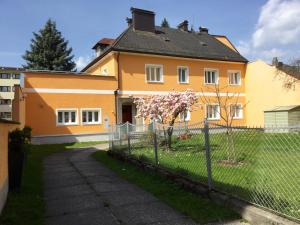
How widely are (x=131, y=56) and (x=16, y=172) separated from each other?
19345mm

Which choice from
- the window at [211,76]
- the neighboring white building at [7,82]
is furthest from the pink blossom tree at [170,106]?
the neighboring white building at [7,82]

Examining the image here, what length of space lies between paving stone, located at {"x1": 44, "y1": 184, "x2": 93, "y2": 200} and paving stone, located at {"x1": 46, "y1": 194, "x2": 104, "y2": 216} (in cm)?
28

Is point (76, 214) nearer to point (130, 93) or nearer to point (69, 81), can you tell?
point (69, 81)

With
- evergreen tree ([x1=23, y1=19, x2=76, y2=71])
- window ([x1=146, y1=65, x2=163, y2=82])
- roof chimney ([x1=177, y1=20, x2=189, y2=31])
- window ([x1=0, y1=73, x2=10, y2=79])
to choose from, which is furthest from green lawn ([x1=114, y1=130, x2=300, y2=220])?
window ([x1=0, y1=73, x2=10, y2=79])

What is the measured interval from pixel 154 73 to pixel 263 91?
33.6 feet

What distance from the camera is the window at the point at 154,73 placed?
27.3m

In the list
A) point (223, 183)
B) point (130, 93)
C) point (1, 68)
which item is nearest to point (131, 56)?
point (130, 93)

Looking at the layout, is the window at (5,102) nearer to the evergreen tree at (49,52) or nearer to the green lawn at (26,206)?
the evergreen tree at (49,52)

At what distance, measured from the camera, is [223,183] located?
7227 millimetres

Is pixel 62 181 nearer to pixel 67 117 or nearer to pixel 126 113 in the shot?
pixel 67 117

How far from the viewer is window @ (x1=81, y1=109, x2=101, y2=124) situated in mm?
24406

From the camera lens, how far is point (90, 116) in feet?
81.1

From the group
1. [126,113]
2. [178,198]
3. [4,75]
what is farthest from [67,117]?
[4,75]

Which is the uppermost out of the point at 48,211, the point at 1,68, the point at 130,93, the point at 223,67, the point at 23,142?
the point at 1,68
